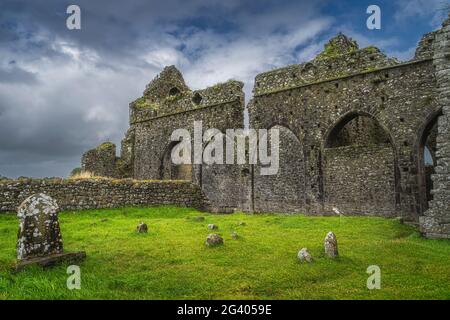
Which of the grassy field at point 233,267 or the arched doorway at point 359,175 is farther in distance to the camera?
the arched doorway at point 359,175

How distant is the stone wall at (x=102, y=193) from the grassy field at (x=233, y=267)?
11.6ft

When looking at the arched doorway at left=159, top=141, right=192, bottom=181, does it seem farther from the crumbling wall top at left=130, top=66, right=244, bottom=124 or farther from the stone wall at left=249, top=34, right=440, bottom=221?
the stone wall at left=249, top=34, right=440, bottom=221

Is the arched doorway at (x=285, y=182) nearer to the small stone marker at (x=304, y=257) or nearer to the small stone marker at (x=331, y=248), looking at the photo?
the small stone marker at (x=331, y=248)

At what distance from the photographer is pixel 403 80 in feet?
50.9

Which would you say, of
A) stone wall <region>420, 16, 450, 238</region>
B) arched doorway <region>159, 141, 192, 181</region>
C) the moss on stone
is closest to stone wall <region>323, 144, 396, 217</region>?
stone wall <region>420, 16, 450, 238</region>

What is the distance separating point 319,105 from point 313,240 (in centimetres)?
1041

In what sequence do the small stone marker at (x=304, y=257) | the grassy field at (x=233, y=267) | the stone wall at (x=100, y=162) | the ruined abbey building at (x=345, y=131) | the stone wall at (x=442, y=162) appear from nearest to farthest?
the grassy field at (x=233, y=267) < the small stone marker at (x=304, y=257) < the stone wall at (x=442, y=162) < the ruined abbey building at (x=345, y=131) < the stone wall at (x=100, y=162)

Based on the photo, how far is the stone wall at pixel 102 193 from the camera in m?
14.0

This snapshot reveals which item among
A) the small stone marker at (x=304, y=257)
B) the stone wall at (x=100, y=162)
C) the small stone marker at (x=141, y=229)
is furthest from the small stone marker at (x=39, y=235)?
the stone wall at (x=100, y=162)

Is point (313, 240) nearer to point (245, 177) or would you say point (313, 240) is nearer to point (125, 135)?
point (245, 177)

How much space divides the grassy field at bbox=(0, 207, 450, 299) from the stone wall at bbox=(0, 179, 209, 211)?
354 cm

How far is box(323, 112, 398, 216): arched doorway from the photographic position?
15609mm
